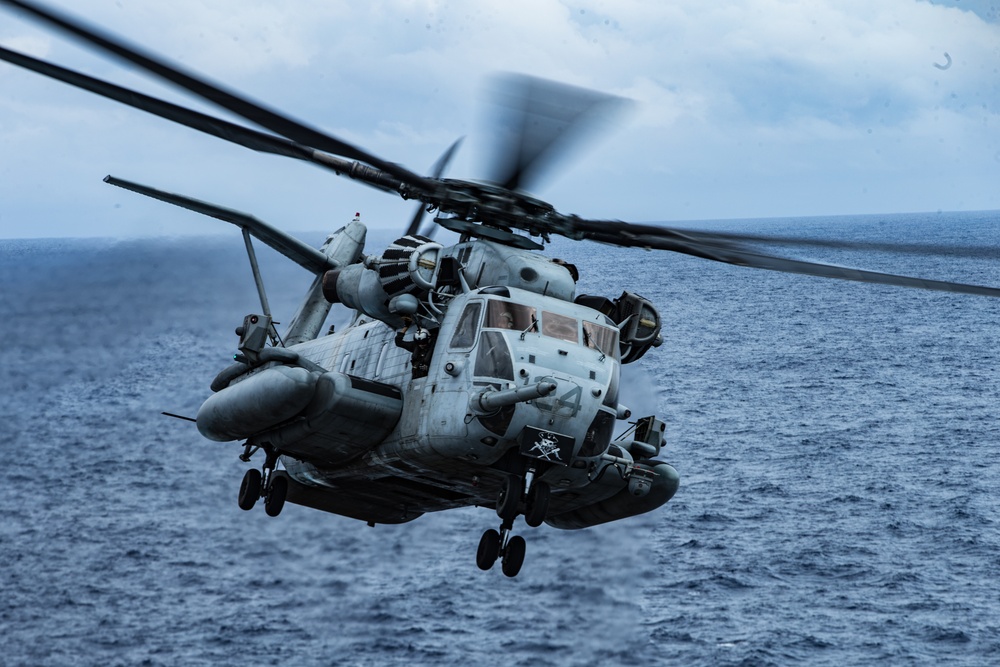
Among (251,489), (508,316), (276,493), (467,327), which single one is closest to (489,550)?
(467,327)

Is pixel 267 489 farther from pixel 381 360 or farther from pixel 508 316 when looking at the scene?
pixel 508 316

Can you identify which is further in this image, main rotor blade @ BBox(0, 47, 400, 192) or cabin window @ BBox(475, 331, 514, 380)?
cabin window @ BBox(475, 331, 514, 380)

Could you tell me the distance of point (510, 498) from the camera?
2200 cm

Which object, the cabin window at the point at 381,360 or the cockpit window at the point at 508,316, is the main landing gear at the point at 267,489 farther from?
the cockpit window at the point at 508,316

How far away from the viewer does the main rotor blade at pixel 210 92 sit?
1374 centimetres

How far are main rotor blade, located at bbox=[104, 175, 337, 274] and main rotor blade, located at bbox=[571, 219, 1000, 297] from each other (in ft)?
26.0

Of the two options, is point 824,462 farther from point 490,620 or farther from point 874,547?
point 490,620

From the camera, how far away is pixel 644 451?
26172 mm

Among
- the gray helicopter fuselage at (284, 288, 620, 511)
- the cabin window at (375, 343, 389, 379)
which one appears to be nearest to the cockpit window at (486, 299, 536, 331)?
the gray helicopter fuselage at (284, 288, 620, 511)

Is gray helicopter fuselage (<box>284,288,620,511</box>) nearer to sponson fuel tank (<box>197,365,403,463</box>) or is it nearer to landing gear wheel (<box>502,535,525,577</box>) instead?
sponson fuel tank (<box>197,365,403,463</box>)

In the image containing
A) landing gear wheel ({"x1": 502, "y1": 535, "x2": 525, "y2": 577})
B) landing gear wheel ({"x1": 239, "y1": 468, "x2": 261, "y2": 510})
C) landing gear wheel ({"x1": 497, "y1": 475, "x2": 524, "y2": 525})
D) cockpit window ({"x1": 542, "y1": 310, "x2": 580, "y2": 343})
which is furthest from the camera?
landing gear wheel ({"x1": 239, "y1": 468, "x2": 261, "y2": 510})

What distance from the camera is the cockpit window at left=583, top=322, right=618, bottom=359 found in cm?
2336

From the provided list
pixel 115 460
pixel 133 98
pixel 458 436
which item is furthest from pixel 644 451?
pixel 115 460

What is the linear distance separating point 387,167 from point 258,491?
445 inches
